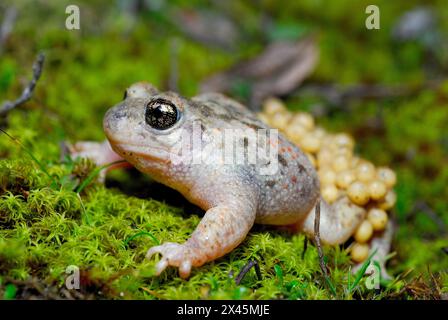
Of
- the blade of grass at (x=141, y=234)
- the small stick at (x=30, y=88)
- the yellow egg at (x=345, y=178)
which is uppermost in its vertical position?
the small stick at (x=30, y=88)

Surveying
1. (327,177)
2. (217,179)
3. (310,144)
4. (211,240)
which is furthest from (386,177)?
(211,240)

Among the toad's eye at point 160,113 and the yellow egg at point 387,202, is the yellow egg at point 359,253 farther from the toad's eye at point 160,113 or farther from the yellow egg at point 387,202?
the toad's eye at point 160,113

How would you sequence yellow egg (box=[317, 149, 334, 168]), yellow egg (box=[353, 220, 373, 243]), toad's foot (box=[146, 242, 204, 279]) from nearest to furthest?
toad's foot (box=[146, 242, 204, 279]), yellow egg (box=[353, 220, 373, 243]), yellow egg (box=[317, 149, 334, 168])

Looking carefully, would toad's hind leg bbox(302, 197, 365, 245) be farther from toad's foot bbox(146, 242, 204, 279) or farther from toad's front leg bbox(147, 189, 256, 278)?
toad's foot bbox(146, 242, 204, 279)

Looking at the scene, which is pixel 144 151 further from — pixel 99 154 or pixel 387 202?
pixel 387 202

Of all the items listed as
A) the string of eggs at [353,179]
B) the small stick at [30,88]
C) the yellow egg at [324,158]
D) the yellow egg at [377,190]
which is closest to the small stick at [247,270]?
the string of eggs at [353,179]

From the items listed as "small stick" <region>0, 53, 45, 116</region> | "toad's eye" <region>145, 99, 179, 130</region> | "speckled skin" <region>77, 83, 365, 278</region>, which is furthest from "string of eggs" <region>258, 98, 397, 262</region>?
"small stick" <region>0, 53, 45, 116</region>

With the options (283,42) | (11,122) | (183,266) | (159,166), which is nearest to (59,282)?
(183,266)
